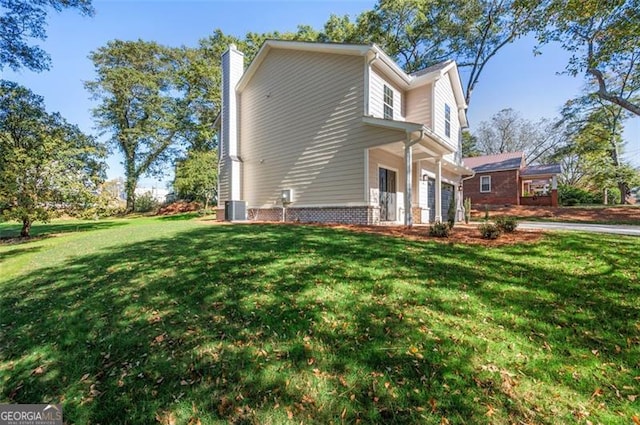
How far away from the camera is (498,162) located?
24797 mm

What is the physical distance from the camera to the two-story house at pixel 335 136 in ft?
32.3

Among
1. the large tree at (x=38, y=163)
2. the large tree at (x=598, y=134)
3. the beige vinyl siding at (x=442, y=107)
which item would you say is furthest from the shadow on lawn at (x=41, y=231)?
the large tree at (x=598, y=134)

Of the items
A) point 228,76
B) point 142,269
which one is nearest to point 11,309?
point 142,269

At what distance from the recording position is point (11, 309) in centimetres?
393

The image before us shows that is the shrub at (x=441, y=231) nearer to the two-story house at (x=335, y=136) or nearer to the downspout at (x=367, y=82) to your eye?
the two-story house at (x=335, y=136)

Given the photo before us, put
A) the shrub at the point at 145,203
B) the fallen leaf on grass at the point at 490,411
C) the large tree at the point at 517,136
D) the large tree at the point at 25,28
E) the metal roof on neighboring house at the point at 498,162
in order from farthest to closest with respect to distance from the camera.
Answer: the large tree at the point at 517,136 < the shrub at the point at 145,203 < the metal roof on neighboring house at the point at 498,162 < the large tree at the point at 25,28 < the fallen leaf on grass at the point at 490,411

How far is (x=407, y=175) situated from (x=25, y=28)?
1522 centimetres

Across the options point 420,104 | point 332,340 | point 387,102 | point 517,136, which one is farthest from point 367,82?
point 517,136

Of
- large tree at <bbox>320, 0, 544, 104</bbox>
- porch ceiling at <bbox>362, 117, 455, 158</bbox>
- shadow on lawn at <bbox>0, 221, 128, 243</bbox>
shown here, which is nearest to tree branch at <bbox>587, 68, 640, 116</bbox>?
large tree at <bbox>320, 0, 544, 104</bbox>

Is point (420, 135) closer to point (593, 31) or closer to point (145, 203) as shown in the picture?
point (593, 31)

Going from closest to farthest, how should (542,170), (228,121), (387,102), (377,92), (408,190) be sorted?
(408,190) < (377,92) < (387,102) < (228,121) < (542,170)

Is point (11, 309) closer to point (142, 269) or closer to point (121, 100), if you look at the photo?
point (142, 269)

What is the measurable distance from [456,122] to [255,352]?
16771 millimetres

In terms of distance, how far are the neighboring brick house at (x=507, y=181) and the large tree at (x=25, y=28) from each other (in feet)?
94.8
